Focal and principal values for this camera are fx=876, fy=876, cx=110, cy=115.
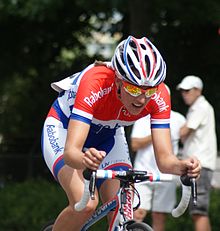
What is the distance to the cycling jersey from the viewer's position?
585 cm

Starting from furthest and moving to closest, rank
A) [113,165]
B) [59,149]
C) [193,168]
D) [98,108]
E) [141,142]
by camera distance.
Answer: [141,142] < [113,165] < [59,149] < [98,108] < [193,168]

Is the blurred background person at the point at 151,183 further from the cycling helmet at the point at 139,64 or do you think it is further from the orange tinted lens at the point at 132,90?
the orange tinted lens at the point at 132,90

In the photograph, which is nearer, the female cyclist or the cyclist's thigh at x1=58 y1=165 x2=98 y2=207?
the female cyclist

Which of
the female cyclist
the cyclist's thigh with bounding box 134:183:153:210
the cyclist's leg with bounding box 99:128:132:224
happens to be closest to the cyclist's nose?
the female cyclist

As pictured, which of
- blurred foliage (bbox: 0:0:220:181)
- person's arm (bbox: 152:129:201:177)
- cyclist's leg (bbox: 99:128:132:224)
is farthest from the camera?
blurred foliage (bbox: 0:0:220:181)

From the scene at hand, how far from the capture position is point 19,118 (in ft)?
66.5

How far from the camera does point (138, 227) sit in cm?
558

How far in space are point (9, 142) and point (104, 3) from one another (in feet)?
22.9

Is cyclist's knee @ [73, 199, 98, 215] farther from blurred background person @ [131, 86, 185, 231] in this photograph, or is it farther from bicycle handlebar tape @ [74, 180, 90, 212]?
blurred background person @ [131, 86, 185, 231]

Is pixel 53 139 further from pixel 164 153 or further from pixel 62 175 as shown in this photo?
pixel 164 153

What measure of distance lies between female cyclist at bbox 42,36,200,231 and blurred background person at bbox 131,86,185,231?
2.56 metres

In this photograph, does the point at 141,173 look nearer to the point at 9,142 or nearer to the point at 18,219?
the point at 18,219

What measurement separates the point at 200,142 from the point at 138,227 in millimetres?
3870

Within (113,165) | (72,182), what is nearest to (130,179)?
(72,182)
